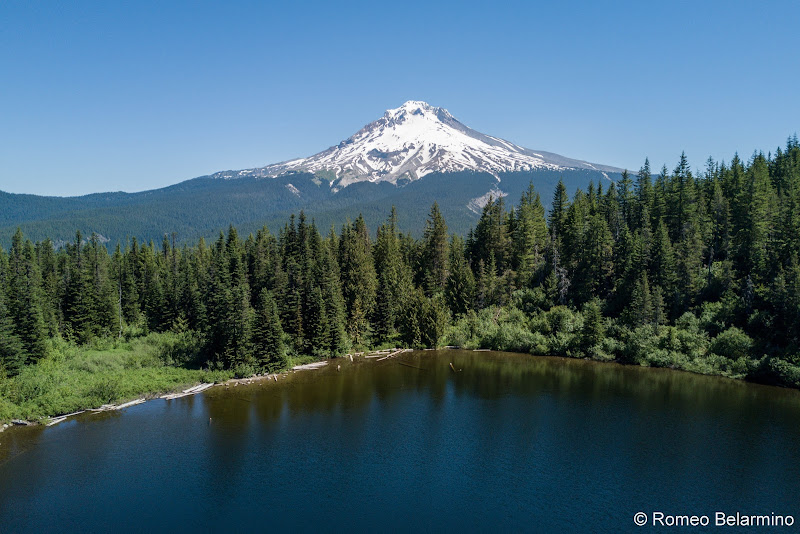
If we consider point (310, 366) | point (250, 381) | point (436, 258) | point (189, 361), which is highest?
point (436, 258)

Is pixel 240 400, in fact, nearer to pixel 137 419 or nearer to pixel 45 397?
pixel 137 419

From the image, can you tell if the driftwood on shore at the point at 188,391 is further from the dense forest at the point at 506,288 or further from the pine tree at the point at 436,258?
the pine tree at the point at 436,258

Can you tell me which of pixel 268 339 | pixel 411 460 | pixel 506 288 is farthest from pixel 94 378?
pixel 506 288

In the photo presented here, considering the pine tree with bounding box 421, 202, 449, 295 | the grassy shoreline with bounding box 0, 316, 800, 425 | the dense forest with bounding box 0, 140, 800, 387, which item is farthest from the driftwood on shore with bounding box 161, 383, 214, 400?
the pine tree with bounding box 421, 202, 449, 295

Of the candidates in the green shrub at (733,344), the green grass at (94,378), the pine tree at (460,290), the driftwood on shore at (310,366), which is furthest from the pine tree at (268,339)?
the green shrub at (733,344)

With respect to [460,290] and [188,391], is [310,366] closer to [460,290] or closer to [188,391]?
[188,391]

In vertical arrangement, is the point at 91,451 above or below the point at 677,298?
below

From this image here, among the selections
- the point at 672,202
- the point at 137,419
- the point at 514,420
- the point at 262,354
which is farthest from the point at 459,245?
the point at 137,419
